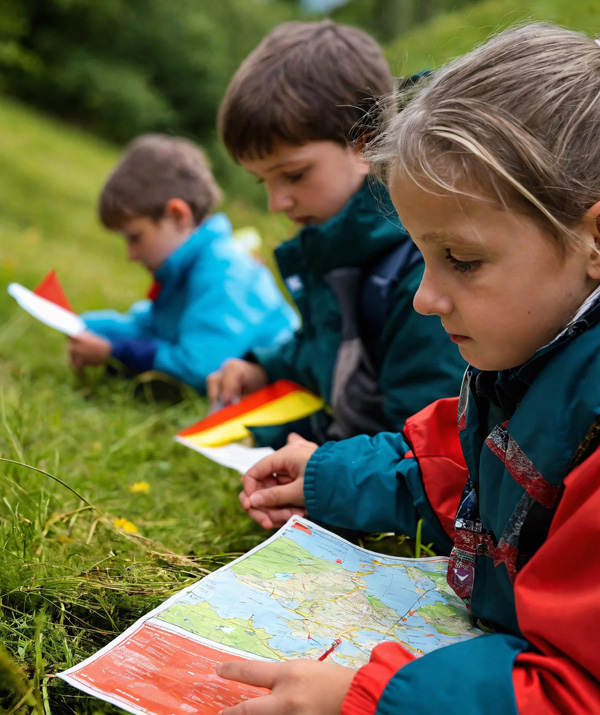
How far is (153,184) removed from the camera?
339cm

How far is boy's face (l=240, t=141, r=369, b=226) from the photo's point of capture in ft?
7.02

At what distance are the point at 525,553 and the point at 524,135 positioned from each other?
22.9 inches

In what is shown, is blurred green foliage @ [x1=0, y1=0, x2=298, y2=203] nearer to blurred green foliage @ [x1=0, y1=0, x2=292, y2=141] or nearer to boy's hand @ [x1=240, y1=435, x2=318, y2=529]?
blurred green foliage @ [x1=0, y1=0, x2=292, y2=141]

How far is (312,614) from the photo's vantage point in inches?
49.1

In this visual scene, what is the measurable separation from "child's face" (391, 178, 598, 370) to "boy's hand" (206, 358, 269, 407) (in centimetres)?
145

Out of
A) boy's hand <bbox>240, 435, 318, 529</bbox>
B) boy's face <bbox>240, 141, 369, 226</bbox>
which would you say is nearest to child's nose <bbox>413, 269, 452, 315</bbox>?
boy's hand <bbox>240, 435, 318, 529</bbox>

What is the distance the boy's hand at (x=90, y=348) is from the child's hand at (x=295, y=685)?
2.14 m

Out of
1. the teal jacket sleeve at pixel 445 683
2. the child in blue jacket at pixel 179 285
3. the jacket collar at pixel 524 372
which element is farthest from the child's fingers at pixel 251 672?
the child in blue jacket at pixel 179 285

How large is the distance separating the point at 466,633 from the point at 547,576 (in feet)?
1.06

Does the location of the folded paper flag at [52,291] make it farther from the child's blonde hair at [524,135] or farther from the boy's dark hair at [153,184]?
the child's blonde hair at [524,135]

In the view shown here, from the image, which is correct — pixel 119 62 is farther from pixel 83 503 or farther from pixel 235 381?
pixel 83 503

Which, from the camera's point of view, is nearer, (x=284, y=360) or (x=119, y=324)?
(x=284, y=360)

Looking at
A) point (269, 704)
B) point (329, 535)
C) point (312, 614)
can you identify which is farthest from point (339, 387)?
point (269, 704)

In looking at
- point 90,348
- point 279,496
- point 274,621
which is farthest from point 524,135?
point 90,348
